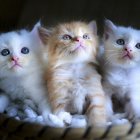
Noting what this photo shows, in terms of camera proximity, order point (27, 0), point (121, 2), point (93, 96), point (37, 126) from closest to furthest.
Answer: point (37, 126) → point (93, 96) → point (121, 2) → point (27, 0)

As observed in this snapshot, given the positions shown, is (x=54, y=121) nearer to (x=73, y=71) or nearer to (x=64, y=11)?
(x=73, y=71)

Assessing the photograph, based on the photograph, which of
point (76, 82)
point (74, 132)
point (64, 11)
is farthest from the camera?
point (64, 11)

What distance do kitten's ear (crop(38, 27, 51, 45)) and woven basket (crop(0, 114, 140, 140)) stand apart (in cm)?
28

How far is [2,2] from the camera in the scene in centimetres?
172

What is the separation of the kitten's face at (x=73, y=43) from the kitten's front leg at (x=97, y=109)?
10 cm

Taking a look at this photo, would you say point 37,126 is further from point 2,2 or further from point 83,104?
point 2,2

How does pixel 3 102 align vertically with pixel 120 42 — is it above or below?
below

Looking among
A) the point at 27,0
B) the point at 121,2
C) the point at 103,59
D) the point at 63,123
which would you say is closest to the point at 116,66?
the point at 103,59

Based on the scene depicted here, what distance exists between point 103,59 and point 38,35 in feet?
0.64

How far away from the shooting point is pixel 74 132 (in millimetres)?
723

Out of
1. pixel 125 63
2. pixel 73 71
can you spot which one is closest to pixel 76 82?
pixel 73 71

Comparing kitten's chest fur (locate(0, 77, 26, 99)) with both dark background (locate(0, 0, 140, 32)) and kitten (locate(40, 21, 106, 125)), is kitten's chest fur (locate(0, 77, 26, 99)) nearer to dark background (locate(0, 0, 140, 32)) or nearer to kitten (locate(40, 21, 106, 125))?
kitten (locate(40, 21, 106, 125))

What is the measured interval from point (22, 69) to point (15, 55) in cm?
4

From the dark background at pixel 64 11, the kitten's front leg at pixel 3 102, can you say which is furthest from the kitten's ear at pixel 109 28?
A: the dark background at pixel 64 11
